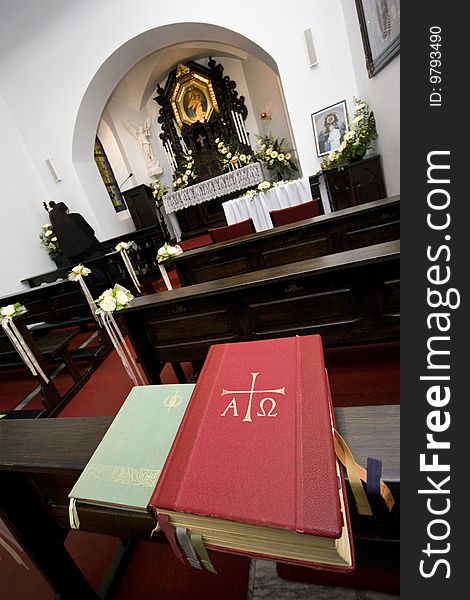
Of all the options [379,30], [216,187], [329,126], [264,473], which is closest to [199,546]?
[264,473]

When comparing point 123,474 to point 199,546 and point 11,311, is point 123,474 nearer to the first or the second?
Result: point 199,546

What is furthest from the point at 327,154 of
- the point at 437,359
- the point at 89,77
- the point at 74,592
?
the point at 74,592

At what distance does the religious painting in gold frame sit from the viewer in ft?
29.8

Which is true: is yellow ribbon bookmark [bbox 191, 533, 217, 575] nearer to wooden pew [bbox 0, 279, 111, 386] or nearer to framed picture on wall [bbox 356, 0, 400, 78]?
wooden pew [bbox 0, 279, 111, 386]

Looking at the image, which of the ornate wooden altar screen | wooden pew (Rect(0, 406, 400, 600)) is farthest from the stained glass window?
wooden pew (Rect(0, 406, 400, 600))

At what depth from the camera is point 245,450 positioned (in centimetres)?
47

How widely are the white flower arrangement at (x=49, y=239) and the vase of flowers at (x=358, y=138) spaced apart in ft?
19.9

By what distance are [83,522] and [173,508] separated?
0.68 m

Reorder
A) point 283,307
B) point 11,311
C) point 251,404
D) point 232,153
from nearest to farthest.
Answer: point 251,404 < point 283,307 < point 11,311 < point 232,153

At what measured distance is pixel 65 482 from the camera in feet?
3.26

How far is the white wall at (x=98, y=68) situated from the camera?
4.74 meters

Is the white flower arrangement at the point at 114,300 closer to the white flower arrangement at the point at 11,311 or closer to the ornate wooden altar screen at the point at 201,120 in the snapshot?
the white flower arrangement at the point at 11,311

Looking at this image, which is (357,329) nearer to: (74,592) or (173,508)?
(173,508)

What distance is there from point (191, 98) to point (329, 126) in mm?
6423
